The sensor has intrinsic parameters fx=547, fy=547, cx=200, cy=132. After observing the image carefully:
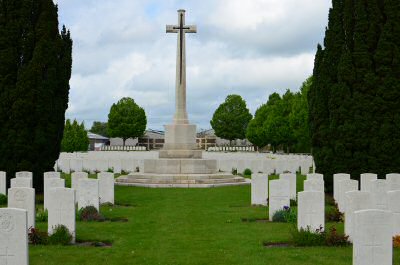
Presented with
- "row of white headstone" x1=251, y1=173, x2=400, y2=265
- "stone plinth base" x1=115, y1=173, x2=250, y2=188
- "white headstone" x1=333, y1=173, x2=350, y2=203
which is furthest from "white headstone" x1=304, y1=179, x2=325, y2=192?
"stone plinth base" x1=115, y1=173, x2=250, y2=188

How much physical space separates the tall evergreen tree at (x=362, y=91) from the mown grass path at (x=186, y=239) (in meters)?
3.92

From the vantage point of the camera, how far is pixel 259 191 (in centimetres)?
1630

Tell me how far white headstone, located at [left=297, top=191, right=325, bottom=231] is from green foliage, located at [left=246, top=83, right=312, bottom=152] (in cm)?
3713

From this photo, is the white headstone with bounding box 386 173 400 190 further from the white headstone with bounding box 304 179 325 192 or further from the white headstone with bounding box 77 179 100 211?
the white headstone with bounding box 77 179 100 211

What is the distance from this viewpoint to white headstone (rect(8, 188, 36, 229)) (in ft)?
35.1

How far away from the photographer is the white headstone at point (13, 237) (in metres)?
7.57

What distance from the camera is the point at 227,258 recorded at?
352 inches

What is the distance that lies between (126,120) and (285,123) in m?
34.0

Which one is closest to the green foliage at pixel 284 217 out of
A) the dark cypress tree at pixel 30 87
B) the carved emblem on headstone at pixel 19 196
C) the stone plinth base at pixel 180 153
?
the carved emblem on headstone at pixel 19 196

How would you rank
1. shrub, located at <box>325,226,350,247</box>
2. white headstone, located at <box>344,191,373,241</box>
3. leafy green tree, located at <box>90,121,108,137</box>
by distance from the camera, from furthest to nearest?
leafy green tree, located at <box>90,121,108,137</box>
shrub, located at <box>325,226,350,247</box>
white headstone, located at <box>344,191,373,241</box>

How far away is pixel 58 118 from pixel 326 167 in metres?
9.32

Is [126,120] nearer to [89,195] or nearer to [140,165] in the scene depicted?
[140,165]

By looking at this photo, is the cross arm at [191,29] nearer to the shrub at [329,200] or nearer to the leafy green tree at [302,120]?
the shrub at [329,200]

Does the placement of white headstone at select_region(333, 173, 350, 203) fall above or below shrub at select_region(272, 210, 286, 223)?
above
